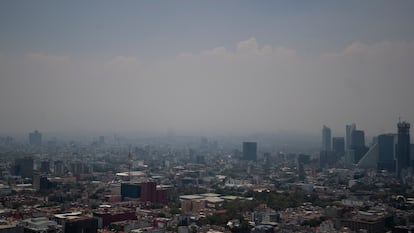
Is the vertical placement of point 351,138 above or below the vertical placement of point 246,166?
above

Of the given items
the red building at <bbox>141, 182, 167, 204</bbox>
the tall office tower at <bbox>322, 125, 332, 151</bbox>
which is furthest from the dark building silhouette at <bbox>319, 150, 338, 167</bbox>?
the red building at <bbox>141, 182, 167, 204</bbox>

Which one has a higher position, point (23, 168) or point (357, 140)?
point (357, 140)

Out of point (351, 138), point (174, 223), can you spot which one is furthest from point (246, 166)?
point (174, 223)

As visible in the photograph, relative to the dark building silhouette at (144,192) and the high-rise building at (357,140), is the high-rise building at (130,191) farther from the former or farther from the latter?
the high-rise building at (357,140)

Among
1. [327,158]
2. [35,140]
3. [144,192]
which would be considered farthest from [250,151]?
[144,192]

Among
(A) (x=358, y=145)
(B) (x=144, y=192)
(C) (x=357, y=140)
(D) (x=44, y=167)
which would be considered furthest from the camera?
(C) (x=357, y=140)

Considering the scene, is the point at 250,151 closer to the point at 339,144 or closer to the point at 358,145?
the point at 339,144

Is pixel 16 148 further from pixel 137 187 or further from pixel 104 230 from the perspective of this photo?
pixel 104 230
